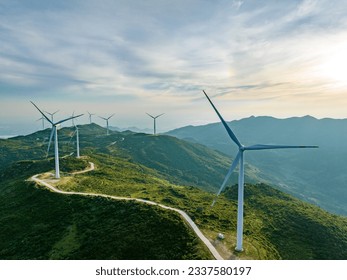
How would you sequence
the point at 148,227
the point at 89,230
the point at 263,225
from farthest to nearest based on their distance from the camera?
the point at 263,225, the point at 89,230, the point at 148,227

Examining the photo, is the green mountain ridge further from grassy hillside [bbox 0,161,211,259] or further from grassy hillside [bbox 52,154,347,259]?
grassy hillside [bbox 0,161,211,259]

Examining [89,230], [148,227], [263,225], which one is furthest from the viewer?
[263,225]

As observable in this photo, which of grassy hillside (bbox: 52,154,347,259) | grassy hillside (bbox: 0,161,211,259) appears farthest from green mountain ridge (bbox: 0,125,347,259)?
grassy hillside (bbox: 0,161,211,259)

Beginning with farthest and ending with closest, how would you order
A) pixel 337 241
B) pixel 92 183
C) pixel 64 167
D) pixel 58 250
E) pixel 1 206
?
pixel 64 167 < pixel 92 183 < pixel 1 206 < pixel 337 241 < pixel 58 250

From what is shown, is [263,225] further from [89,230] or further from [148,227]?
[89,230]

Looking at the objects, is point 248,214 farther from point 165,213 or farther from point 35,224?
point 35,224

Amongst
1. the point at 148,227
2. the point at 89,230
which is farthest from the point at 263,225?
the point at 89,230

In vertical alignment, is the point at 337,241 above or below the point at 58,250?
below

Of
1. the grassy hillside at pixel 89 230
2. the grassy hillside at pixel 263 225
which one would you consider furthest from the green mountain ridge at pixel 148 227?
the grassy hillside at pixel 89 230

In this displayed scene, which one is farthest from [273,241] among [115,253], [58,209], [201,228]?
[58,209]
